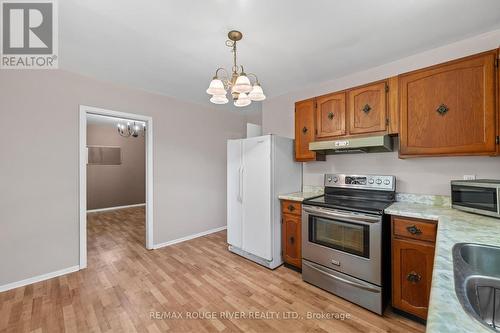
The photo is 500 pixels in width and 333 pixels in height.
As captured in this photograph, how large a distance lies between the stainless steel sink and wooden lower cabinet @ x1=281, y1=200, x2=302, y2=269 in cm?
160

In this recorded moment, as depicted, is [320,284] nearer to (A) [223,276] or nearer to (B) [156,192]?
(A) [223,276]

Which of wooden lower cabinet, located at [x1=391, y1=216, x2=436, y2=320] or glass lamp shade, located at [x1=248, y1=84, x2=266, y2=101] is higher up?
glass lamp shade, located at [x1=248, y1=84, x2=266, y2=101]

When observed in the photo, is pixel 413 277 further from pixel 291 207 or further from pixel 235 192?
pixel 235 192

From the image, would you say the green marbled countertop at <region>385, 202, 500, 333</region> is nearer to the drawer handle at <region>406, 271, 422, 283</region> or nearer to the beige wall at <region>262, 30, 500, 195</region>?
the beige wall at <region>262, 30, 500, 195</region>

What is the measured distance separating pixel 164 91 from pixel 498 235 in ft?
12.5

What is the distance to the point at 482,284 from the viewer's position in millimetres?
823

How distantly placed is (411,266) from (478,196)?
744 millimetres

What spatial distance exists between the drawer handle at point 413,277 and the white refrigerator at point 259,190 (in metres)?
1.37

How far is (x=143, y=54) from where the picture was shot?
7.20 ft

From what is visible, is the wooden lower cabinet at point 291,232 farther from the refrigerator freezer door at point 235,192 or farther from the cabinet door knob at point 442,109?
the cabinet door knob at point 442,109

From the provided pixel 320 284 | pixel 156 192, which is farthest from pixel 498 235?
pixel 156 192

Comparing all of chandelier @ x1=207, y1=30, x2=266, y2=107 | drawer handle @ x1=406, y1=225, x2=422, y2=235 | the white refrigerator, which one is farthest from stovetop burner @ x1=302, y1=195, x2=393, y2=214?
chandelier @ x1=207, y1=30, x2=266, y2=107

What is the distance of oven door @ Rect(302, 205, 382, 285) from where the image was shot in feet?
6.03

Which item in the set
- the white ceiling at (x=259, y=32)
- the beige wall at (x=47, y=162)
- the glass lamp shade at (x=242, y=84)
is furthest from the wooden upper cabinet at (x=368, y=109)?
the beige wall at (x=47, y=162)
